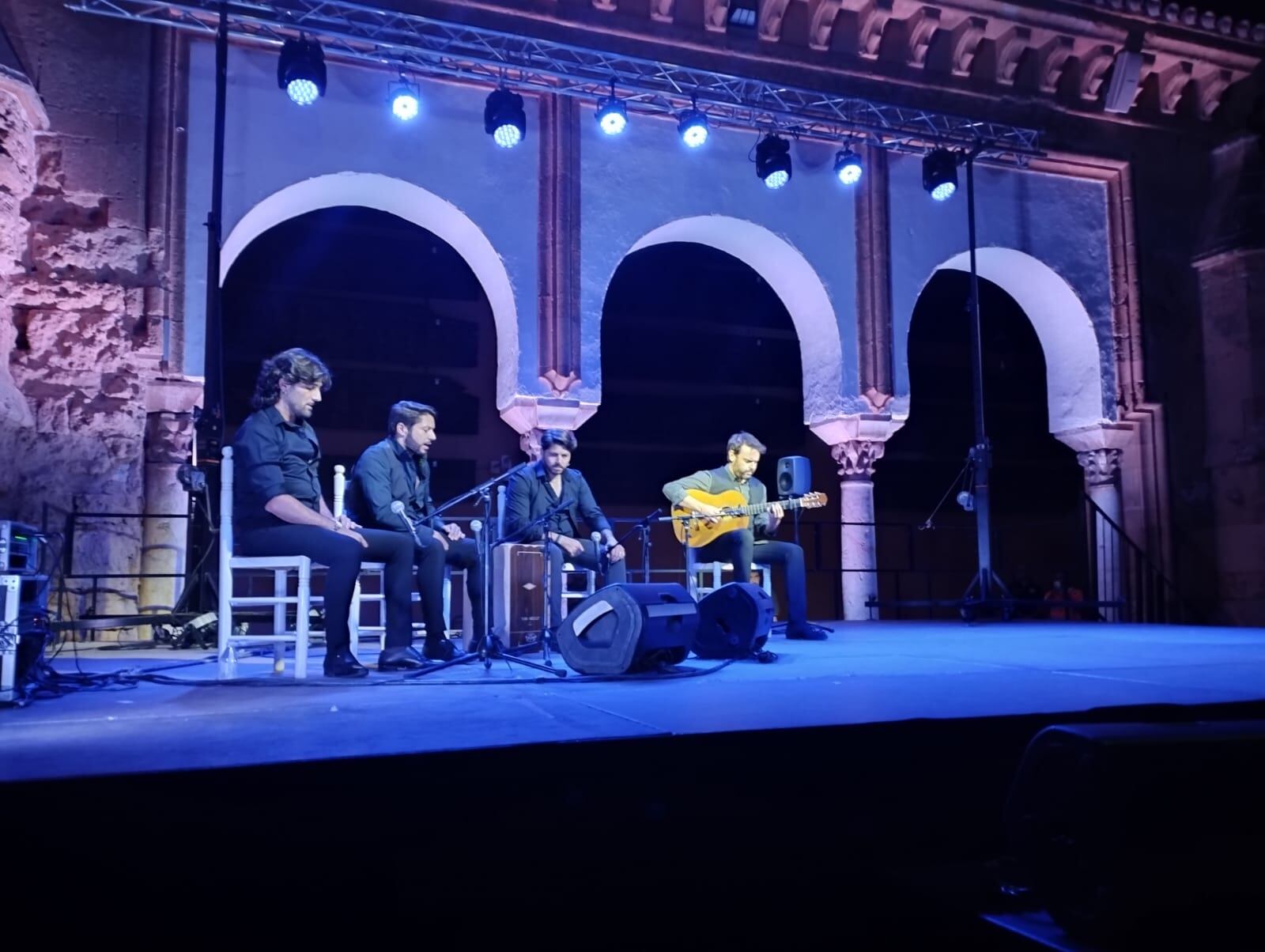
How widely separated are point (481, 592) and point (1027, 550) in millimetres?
9127

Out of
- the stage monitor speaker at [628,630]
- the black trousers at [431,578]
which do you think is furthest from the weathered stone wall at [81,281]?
the stage monitor speaker at [628,630]

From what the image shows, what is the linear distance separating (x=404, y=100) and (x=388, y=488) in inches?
140

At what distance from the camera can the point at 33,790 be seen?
5.73 feet

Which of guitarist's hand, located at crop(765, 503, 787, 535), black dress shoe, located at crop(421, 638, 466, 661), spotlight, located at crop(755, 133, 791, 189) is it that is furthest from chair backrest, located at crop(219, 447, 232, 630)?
spotlight, located at crop(755, 133, 791, 189)

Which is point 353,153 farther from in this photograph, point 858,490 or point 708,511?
point 858,490

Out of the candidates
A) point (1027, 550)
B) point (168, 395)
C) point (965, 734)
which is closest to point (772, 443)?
point (1027, 550)

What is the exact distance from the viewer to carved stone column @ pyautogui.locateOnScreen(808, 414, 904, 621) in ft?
26.6

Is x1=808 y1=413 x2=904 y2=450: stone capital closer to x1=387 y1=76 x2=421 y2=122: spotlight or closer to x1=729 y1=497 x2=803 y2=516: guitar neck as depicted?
x1=729 y1=497 x2=803 y2=516: guitar neck

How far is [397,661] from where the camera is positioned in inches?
159

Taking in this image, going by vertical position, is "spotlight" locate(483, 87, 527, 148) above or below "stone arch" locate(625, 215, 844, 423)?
above

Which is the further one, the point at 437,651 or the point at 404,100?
the point at 404,100

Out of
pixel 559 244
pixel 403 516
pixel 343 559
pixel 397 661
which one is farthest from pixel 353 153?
pixel 397 661

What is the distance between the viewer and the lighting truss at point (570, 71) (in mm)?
6445

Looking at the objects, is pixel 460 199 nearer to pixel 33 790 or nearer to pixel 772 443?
pixel 772 443
